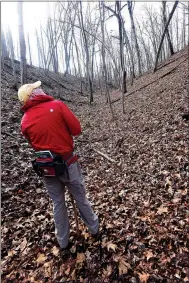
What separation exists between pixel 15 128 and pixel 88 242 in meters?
6.53

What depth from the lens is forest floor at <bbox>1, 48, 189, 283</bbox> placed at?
11.2ft

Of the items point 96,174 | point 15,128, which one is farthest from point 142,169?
point 15,128

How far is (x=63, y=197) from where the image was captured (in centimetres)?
372

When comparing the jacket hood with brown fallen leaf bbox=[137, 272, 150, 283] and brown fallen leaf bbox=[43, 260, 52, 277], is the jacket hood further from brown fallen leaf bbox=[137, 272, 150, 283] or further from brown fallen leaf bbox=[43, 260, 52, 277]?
brown fallen leaf bbox=[137, 272, 150, 283]

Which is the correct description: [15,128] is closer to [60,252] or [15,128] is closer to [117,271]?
[60,252]

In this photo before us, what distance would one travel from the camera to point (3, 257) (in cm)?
400

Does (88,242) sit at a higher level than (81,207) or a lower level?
lower

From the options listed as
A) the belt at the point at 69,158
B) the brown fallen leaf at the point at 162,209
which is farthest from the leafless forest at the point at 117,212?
the belt at the point at 69,158

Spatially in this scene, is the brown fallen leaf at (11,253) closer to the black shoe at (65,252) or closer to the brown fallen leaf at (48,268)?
the brown fallen leaf at (48,268)

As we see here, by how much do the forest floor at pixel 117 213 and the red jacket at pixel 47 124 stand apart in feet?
5.53

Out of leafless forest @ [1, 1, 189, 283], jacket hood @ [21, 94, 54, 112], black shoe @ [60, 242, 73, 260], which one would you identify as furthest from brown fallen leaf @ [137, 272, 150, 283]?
jacket hood @ [21, 94, 54, 112]

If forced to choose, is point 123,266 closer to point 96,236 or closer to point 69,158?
point 96,236

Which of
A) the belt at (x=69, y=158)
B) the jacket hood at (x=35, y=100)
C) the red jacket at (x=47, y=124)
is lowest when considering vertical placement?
the belt at (x=69, y=158)

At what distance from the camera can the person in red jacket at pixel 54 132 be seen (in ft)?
11.0
